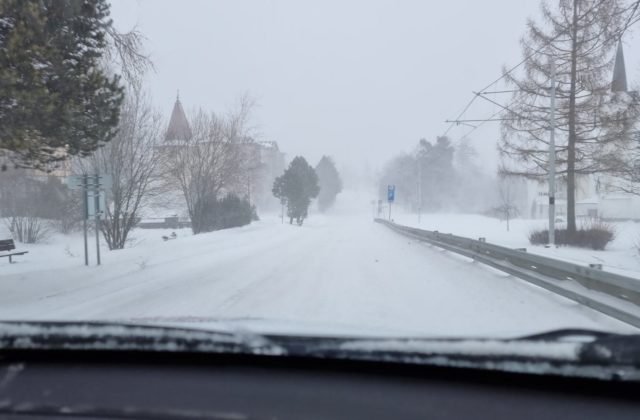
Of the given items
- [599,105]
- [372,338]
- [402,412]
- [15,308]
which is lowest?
[15,308]

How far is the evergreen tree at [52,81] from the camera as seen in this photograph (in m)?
8.27

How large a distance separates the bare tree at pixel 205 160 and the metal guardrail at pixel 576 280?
71.3 ft

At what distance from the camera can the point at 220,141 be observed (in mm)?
32062

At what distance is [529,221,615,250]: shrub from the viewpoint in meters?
20.3

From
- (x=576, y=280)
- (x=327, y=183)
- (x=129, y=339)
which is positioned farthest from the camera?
(x=327, y=183)

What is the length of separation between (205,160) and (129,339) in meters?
30.2

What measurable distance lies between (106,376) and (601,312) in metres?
6.67

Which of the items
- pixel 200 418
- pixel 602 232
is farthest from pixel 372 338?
pixel 602 232

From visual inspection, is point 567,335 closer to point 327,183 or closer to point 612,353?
point 612,353

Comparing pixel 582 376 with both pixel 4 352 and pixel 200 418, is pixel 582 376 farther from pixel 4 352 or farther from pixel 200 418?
→ pixel 4 352

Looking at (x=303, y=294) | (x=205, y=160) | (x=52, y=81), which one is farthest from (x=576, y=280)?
(x=205, y=160)

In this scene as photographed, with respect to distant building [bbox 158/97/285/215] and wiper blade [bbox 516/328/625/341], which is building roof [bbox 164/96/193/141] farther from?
wiper blade [bbox 516/328/625/341]

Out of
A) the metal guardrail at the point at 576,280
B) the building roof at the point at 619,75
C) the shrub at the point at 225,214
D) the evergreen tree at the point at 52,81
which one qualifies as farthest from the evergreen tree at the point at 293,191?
Answer: the evergreen tree at the point at 52,81

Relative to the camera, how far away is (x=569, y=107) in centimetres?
2220
